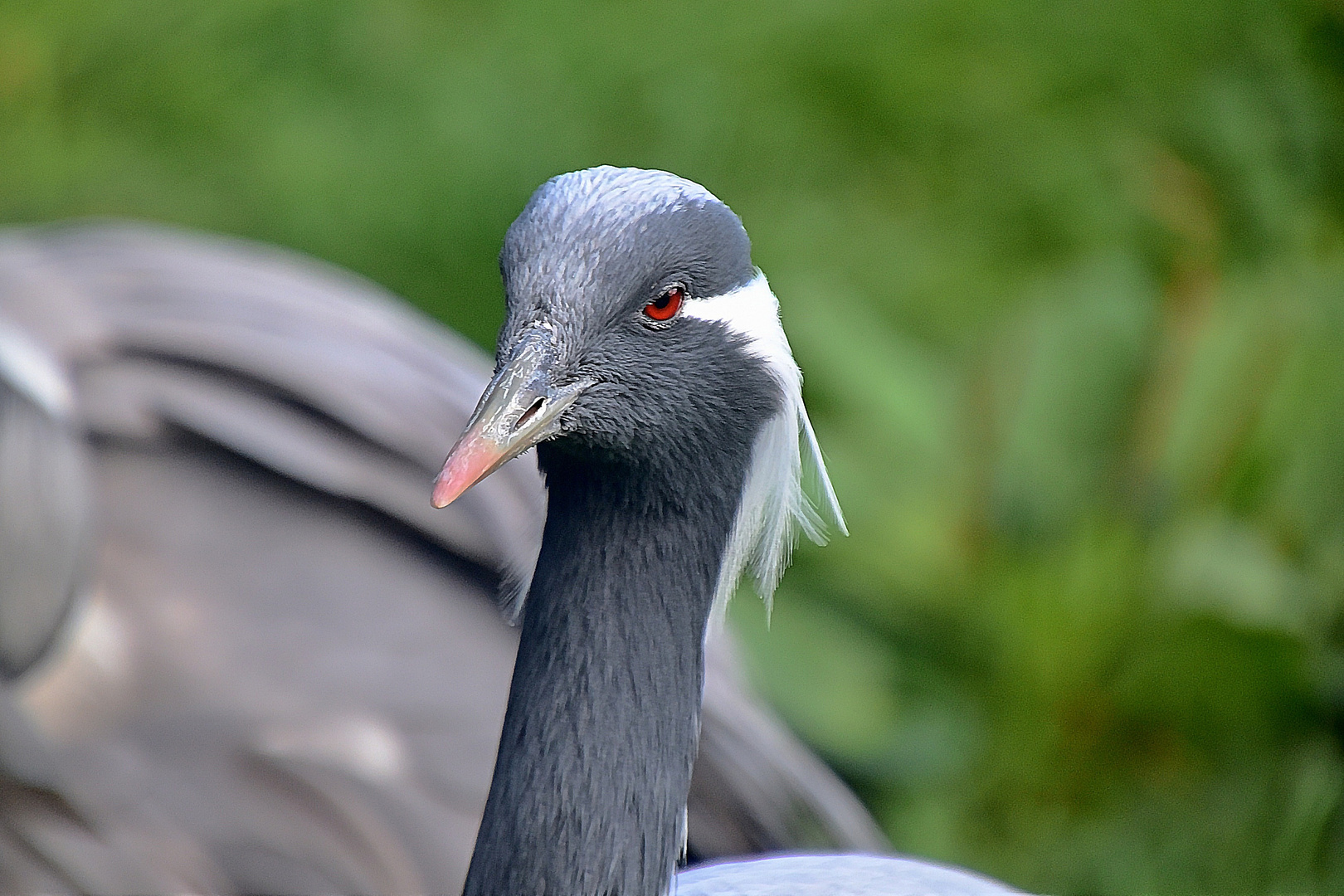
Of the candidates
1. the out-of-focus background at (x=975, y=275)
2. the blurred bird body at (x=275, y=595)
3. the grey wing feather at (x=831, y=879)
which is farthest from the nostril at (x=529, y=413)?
the out-of-focus background at (x=975, y=275)

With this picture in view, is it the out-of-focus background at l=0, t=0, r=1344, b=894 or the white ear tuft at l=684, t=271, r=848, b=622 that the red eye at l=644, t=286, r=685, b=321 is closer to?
the white ear tuft at l=684, t=271, r=848, b=622

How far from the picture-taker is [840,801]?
2.28 metres

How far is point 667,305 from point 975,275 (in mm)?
2279

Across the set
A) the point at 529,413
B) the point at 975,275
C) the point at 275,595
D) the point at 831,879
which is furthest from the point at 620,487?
the point at 975,275

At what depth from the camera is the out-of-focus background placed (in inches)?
109

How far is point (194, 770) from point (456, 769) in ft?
1.08

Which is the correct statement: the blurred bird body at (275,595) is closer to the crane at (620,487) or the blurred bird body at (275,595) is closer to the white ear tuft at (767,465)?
the white ear tuft at (767,465)

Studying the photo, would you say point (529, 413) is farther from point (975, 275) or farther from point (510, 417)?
point (975, 275)

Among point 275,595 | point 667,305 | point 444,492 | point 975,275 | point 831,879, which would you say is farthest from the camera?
point 975,275

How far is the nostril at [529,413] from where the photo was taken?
4.31 feet

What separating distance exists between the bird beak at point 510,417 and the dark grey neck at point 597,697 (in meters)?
0.10

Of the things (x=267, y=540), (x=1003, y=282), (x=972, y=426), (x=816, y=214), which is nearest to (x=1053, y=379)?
(x=972, y=426)

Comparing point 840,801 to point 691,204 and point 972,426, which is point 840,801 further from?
point 691,204

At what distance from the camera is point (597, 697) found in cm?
143
